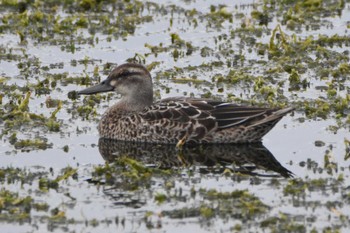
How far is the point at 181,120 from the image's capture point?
16328mm

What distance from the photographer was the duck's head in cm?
1694

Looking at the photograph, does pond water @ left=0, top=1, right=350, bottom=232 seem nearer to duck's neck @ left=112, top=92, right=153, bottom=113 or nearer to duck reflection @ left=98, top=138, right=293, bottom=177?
duck reflection @ left=98, top=138, right=293, bottom=177

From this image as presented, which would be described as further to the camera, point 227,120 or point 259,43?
point 259,43

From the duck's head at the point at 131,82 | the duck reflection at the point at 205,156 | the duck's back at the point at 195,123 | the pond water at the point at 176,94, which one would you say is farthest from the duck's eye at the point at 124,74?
the duck reflection at the point at 205,156

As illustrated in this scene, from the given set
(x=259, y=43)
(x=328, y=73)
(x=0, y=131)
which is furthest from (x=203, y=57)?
(x=0, y=131)

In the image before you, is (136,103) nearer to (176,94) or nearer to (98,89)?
(98,89)

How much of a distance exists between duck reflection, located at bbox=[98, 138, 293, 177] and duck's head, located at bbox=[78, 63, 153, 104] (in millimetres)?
854

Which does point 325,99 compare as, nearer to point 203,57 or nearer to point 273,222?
point 203,57

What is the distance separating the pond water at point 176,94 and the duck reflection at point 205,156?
0.10 ft

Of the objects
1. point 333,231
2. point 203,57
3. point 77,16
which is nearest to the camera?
point 333,231

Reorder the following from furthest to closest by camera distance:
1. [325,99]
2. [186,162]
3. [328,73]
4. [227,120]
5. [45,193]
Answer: [328,73]
[325,99]
[227,120]
[186,162]
[45,193]

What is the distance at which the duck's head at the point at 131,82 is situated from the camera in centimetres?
1694

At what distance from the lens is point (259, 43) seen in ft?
69.5

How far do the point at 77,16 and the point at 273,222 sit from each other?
11073 mm
